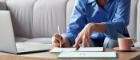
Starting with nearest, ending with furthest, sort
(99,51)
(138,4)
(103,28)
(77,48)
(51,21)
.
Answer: (99,51), (77,48), (103,28), (138,4), (51,21)

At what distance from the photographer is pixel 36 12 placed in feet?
11.8

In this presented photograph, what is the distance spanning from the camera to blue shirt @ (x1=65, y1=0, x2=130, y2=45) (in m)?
1.77

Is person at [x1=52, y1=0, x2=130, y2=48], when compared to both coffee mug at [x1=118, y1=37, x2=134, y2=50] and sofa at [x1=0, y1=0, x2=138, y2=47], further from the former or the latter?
sofa at [x1=0, y1=0, x2=138, y2=47]

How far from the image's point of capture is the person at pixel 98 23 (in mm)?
1660

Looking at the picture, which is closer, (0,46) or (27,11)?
(0,46)

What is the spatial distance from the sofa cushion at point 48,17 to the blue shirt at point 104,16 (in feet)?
4.45

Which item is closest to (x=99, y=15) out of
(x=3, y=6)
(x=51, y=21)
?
(x=51, y=21)

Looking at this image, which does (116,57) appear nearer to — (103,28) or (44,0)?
(103,28)

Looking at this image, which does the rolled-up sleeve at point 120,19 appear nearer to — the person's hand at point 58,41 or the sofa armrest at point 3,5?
the person's hand at point 58,41

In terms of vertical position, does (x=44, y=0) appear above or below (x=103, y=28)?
above

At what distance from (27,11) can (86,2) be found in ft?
5.67

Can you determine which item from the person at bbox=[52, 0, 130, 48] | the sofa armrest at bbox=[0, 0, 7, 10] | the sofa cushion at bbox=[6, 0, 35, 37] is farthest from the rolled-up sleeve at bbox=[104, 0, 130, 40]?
the sofa armrest at bbox=[0, 0, 7, 10]

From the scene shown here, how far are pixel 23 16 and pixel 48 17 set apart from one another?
0.35 meters

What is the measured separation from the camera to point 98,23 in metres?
1.67
